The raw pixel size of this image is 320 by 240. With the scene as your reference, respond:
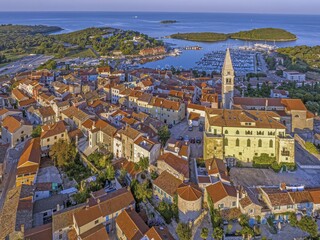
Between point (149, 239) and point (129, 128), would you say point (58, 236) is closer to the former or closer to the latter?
point (149, 239)

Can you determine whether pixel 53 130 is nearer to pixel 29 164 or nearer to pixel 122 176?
pixel 29 164

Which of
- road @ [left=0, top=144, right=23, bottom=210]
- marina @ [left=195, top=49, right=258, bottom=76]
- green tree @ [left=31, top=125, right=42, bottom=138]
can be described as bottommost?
marina @ [left=195, top=49, right=258, bottom=76]

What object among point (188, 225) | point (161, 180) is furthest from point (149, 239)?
point (161, 180)

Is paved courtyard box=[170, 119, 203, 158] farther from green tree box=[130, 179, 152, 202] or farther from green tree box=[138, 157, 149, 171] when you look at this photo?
green tree box=[130, 179, 152, 202]

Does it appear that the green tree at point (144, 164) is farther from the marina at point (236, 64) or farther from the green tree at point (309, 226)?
the marina at point (236, 64)

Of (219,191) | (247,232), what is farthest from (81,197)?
(247,232)

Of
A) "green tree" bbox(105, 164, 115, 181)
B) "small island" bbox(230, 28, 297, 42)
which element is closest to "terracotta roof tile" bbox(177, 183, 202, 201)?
"green tree" bbox(105, 164, 115, 181)
